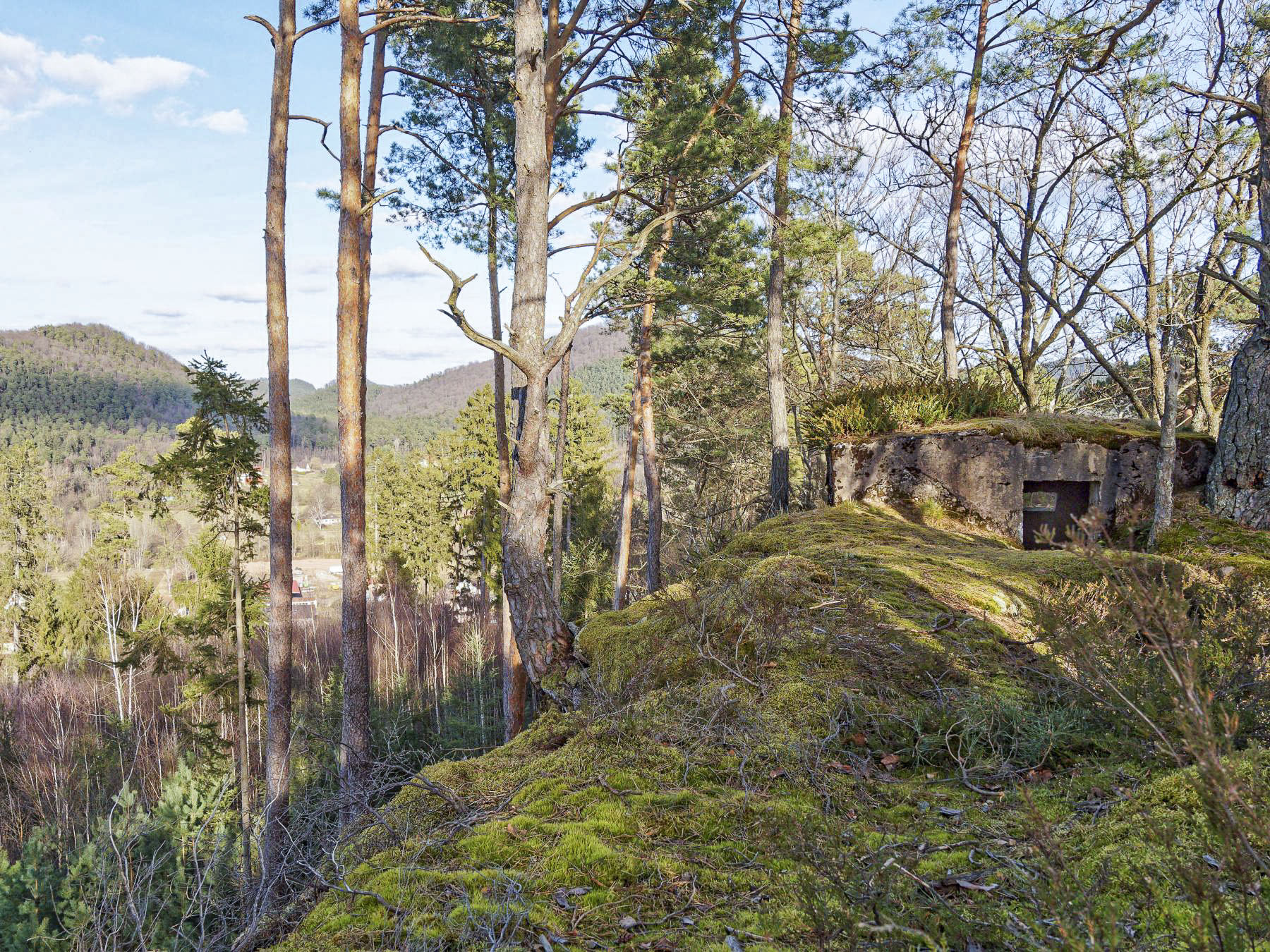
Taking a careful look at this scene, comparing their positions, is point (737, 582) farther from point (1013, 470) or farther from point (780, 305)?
point (780, 305)

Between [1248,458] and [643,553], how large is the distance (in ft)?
64.9

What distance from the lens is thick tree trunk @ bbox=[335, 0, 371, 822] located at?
918 cm

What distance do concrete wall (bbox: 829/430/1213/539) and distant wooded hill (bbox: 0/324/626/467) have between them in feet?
203

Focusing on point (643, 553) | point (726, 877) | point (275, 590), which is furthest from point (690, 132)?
point (643, 553)

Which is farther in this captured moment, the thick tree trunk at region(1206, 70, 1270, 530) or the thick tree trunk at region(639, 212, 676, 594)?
the thick tree trunk at region(639, 212, 676, 594)

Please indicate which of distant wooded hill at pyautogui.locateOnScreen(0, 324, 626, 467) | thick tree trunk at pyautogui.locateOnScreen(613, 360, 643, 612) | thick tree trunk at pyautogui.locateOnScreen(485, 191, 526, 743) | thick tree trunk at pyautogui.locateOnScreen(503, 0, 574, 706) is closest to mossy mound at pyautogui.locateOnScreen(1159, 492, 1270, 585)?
thick tree trunk at pyautogui.locateOnScreen(503, 0, 574, 706)

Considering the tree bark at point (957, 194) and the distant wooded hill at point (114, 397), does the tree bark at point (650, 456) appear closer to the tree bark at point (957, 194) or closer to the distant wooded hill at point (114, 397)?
the tree bark at point (957, 194)

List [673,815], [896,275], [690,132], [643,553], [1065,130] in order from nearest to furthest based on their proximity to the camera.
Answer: [673,815], [690,132], [1065,130], [896,275], [643,553]

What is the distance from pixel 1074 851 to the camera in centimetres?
195

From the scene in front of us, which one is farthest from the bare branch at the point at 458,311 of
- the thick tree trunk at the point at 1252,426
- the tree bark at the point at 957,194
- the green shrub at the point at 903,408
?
the tree bark at the point at 957,194

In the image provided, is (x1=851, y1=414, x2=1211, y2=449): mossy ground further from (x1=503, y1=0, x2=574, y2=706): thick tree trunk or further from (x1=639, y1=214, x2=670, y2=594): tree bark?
(x1=639, y1=214, x2=670, y2=594): tree bark

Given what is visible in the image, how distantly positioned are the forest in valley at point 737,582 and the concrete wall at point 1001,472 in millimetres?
103

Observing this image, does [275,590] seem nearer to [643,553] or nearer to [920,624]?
[920,624]

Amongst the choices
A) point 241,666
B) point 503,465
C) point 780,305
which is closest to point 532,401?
point 780,305
